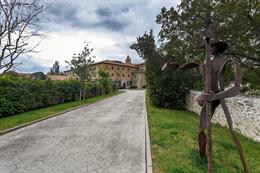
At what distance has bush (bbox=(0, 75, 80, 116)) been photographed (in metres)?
10.4

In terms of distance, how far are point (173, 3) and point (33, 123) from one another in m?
9.84

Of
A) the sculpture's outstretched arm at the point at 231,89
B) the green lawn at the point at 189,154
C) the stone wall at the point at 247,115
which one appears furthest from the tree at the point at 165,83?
the sculpture's outstretched arm at the point at 231,89

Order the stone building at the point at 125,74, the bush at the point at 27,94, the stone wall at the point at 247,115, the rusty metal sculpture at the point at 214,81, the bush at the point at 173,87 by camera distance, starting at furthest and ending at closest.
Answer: the stone building at the point at 125,74, the bush at the point at 173,87, the bush at the point at 27,94, the stone wall at the point at 247,115, the rusty metal sculpture at the point at 214,81

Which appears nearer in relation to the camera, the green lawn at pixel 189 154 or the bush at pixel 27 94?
the green lawn at pixel 189 154

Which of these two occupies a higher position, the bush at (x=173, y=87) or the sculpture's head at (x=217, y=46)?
the sculpture's head at (x=217, y=46)

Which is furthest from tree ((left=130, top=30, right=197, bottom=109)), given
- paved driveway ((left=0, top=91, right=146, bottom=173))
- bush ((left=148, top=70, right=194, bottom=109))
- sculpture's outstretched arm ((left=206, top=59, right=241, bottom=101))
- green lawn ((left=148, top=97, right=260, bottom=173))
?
sculpture's outstretched arm ((left=206, top=59, right=241, bottom=101))

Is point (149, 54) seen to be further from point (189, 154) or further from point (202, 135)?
point (202, 135)

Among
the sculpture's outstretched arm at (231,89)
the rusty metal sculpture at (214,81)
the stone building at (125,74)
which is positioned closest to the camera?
the sculpture's outstretched arm at (231,89)

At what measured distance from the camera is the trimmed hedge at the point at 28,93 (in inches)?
409

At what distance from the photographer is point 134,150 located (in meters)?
5.24

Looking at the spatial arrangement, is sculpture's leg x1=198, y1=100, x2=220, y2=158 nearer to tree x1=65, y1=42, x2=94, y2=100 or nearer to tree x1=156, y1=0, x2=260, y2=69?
tree x1=156, y1=0, x2=260, y2=69

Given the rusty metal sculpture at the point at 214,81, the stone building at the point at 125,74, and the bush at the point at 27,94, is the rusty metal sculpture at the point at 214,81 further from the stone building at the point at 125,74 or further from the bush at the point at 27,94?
the stone building at the point at 125,74

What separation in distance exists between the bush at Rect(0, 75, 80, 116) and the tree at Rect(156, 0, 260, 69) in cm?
906

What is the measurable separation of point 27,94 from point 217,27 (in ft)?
37.7
